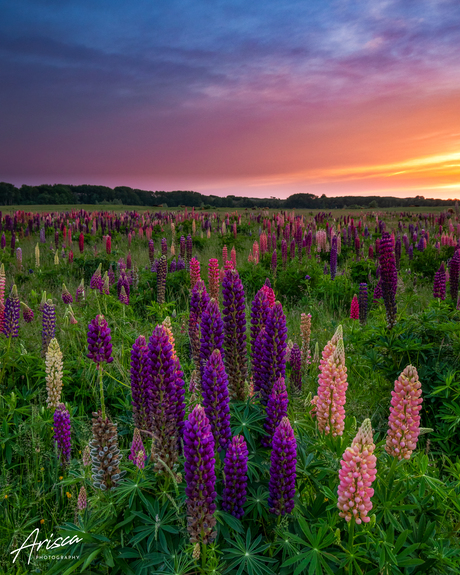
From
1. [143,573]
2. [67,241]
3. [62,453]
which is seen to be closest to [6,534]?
[62,453]

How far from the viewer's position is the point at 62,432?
3.12 m

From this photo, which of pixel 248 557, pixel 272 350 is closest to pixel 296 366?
pixel 272 350

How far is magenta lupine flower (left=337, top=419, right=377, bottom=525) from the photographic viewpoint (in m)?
1.60

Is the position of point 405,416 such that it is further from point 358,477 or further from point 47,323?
point 47,323

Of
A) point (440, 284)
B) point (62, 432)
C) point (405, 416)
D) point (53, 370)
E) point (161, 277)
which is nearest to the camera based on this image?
point (405, 416)

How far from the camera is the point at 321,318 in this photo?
6746 mm

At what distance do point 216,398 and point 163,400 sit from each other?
0.26 metres

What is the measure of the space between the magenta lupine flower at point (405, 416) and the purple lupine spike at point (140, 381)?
4.45 feet

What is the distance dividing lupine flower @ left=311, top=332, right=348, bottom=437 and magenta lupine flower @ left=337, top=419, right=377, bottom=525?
572 mm

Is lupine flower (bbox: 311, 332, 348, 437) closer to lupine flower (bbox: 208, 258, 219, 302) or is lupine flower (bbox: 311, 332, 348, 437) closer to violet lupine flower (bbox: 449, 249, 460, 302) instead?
lupine flower (bbox: 208, 258, 219, 302)

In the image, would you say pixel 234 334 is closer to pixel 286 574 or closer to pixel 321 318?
pixel 286 574

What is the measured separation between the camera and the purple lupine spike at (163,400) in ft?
6.36

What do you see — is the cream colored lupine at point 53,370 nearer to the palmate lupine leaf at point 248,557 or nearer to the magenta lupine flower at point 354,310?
the palmate lupine leaf at point 248,557

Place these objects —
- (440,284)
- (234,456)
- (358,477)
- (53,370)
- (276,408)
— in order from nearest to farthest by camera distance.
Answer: (358,477), (234,456), (276,408), (53,370), (440,284)
